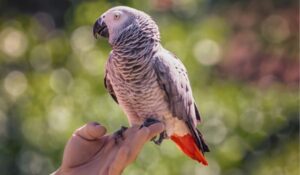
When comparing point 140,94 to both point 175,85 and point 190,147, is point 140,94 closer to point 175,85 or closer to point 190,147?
point 175,85

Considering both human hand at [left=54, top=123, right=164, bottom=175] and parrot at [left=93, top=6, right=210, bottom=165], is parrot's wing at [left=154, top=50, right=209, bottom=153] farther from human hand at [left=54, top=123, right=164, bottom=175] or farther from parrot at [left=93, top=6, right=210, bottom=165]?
human hand at [left=54, top=123, right=164, bottom=175]

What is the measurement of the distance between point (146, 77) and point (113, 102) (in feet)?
3.37

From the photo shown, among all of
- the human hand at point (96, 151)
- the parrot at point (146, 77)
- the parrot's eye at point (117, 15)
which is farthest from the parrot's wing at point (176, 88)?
the human hand at point (96, 151)

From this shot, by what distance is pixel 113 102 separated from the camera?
301cm

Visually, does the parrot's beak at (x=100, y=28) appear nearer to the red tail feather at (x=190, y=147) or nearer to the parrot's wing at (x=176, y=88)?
the parrot's wing at (x=176, y=88)

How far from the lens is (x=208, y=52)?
3566mm

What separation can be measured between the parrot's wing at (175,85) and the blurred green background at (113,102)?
0.86 meters

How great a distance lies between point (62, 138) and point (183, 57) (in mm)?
601

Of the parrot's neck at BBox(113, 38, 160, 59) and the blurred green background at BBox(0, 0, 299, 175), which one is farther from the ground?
the parrot's neck at BBox(113, 38, 160, 59)

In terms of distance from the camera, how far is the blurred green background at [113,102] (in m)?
3.09

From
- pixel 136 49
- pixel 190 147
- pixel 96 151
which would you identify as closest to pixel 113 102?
pixel 190 147

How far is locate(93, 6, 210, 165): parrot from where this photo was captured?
6.40ft

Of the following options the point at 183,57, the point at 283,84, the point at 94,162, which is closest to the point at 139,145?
the point at 94,162

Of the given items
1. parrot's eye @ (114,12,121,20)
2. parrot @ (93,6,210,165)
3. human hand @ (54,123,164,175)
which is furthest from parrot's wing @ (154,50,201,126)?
human hand @ (54,123,164,175)
